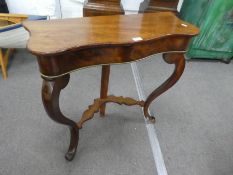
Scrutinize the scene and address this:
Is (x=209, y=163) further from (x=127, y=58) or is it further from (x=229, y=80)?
(x=229, y=80)

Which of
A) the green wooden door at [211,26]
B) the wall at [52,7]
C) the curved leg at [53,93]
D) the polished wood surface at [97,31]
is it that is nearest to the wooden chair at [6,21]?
the wall at [52,7]

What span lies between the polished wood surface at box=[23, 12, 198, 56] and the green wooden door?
1.26 meters

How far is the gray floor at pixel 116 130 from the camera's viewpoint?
128 cm

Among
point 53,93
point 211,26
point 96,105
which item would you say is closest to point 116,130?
point 96,105

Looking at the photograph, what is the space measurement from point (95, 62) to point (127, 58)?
152mm

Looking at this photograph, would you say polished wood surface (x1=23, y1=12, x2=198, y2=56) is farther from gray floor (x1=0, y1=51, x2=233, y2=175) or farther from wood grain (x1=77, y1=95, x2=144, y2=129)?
gray floor (x1=0, y1=51, x2=233, y2=175)

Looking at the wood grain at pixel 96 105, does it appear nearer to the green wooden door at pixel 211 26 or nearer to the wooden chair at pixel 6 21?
the wooden chair at pixel 6 21

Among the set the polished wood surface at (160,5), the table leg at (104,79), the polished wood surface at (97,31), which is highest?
the polished wood surface at (97,31)

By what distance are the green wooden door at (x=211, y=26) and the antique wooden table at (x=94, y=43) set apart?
1.29 m

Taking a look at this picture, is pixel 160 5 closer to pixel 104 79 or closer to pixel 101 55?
pixel 104 79

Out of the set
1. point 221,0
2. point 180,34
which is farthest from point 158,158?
point 221,0

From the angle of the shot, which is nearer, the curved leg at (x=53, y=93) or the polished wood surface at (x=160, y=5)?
the curved leg at (x=53, y=93)

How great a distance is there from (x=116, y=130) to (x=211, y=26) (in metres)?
1.62

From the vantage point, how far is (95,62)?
2.69 ft
